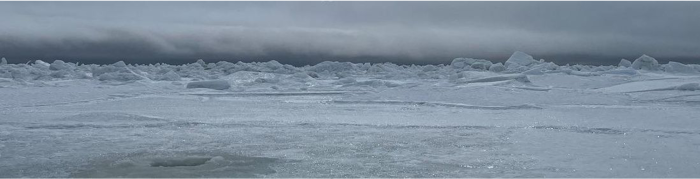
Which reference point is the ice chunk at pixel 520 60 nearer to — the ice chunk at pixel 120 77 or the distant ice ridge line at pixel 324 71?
the distant ice ridge line at pixel 324 71

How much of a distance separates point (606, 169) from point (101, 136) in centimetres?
290

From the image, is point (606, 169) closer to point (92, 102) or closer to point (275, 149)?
point (275, 149)

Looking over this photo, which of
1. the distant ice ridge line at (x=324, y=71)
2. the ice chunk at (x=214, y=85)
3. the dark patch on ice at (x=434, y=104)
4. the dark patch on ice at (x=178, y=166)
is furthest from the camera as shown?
the distant ice ridge line at (x=324, y=71)

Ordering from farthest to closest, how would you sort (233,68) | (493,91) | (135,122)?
(233,68) → (493,91) → (135,122)

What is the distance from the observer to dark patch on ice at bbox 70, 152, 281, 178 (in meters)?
2.69

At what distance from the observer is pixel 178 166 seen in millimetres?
2941

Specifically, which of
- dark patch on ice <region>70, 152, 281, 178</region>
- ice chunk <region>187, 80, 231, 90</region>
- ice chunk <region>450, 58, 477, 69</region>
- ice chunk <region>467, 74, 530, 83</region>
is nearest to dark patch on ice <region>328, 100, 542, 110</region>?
dark patch on ice <region>70, 152, 281, 178</region>

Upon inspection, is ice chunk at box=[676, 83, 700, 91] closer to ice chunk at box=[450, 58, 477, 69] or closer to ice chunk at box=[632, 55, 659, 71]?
ice chunk at box=[632, 55, 659, 71]

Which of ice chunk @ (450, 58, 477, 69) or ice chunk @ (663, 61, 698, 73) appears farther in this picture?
ice chunk @ (450, 58, 477, 69)

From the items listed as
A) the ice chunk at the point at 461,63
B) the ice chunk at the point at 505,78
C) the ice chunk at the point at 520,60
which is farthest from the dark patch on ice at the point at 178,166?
the ice chunk at the point at 461,63

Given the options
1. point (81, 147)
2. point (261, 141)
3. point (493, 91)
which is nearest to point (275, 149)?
point (261, 141)

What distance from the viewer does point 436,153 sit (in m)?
3.26

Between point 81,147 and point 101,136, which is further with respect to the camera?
point 101,136

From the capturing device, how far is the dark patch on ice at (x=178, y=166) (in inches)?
106
